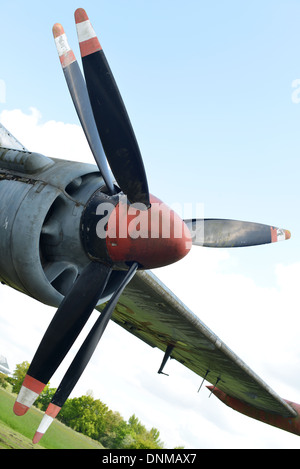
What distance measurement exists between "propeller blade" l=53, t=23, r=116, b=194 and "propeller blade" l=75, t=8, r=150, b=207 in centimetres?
51

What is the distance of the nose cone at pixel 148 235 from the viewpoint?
5.13 m

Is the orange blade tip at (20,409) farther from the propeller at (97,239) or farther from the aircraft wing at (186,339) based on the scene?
the aircraft wing at (186,339)

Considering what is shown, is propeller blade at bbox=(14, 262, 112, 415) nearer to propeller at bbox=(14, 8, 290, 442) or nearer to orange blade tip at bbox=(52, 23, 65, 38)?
propeller at bbox=(14, 8, 290, 442)

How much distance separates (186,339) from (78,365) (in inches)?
209

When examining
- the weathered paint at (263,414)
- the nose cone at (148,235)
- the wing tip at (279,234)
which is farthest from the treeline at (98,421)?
the nose cone at (148,235)

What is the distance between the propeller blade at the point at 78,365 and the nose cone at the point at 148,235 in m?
0.29

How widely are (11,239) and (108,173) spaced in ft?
5.41

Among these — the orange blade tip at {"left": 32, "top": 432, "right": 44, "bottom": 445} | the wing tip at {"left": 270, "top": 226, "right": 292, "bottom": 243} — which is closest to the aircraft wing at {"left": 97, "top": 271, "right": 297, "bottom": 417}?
the wing tip at {"left": 270, "top": 226, "right": 292, "bottom": 243}

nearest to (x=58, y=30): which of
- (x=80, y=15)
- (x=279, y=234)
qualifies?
(x=80, y=15)

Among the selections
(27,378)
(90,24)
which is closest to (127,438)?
(27,378)

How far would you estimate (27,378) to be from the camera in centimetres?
542

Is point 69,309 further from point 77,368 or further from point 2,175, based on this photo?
point 2,175

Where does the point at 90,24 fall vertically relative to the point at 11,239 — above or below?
above
